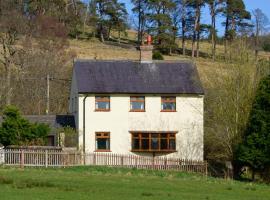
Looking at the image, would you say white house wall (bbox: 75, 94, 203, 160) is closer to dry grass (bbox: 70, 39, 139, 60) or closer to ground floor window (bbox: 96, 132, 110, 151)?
ground floor window (bbox: 96, 132, 110, 151)

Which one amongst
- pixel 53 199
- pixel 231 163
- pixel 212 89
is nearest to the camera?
pixel 53 199

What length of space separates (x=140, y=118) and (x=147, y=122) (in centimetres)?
54

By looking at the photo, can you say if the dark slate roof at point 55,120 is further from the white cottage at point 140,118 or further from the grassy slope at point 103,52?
the grassy slope at point 103,52

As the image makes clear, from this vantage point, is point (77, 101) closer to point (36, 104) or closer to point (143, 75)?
point (143, 75)

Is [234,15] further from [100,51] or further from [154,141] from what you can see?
[154,141]

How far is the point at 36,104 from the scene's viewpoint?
2559 inches

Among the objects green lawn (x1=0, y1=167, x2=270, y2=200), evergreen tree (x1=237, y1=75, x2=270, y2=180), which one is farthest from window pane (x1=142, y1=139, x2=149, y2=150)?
green lawn (x1=0, y1=167, x2=270, y2=200)

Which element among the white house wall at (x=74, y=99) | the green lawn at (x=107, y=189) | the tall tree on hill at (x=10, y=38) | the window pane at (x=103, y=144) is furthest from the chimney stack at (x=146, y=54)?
the tall tree on hill at (x=10, y=38)

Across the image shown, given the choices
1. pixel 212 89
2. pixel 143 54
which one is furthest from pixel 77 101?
pixel 212 89

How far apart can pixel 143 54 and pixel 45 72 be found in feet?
66.4

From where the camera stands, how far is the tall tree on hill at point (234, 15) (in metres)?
98.9

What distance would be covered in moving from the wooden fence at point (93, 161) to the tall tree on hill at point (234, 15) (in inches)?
2237

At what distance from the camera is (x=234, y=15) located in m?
101

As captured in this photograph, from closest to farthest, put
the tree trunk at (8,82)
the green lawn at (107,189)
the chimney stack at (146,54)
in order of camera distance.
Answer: the green lawn at (107,189) < the chimney stack at (146,54) < the tree trunk at (8,82)
